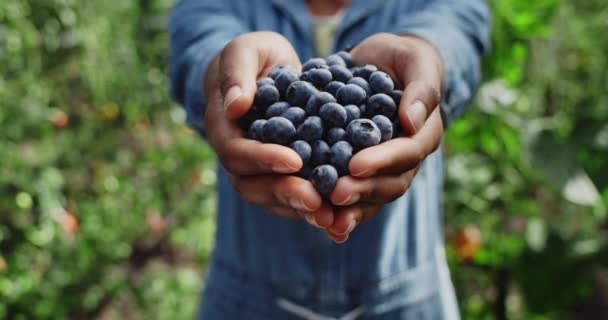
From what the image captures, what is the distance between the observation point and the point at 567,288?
6.45 feet

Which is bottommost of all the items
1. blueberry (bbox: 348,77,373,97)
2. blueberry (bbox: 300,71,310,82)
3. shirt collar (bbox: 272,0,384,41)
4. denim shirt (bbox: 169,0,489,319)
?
denim shirt (bbox: 169,0,489,319)

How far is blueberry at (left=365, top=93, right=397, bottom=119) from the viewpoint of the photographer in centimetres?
81

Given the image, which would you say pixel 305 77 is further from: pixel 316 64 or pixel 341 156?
pixel 341 156

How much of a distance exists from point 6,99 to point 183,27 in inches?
43.3

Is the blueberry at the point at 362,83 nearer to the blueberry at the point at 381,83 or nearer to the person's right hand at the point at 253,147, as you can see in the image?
the blueberry at the point at 381,83

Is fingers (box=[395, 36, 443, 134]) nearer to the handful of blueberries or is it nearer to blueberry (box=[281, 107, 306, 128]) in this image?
the handful of blueberries

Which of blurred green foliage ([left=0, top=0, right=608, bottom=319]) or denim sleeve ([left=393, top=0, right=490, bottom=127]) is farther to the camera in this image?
blurred green foliage ([left=0, top=0, right=608, bottom=319])

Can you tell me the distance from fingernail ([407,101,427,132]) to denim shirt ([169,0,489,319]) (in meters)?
0.26

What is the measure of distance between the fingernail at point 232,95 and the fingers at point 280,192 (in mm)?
104

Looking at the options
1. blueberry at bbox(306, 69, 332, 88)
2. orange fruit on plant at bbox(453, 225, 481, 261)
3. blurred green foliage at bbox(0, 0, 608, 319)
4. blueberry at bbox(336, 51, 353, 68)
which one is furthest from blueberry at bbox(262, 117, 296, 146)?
orange fruit on plant at bbox(453, 225, 481, 261)

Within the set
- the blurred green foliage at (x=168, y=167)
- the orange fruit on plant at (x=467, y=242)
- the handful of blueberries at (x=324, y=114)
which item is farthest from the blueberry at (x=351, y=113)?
the orange fruit on plant at (x=467, y=242)

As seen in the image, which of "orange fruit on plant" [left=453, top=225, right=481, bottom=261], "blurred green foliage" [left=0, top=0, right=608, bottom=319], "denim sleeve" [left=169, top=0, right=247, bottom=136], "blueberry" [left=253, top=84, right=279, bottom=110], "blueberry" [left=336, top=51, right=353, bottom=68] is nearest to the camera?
"blueberry" [left=253, top=84, right=279, bottom=110]

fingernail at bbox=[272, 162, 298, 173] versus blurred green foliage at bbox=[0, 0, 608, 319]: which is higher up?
fingernail at bbox=[272, 162, 298, 173]

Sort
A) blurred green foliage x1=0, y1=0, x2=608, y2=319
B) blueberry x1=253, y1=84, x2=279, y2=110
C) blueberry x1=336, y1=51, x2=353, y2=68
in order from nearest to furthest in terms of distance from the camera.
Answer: blueberry x1=253, y1=84, x2=279, y2=110
blueberry x1=336, y1=51, x2=353, y2=68
blurred green foliage x1=0, y1=0, x2=608, y2=319
